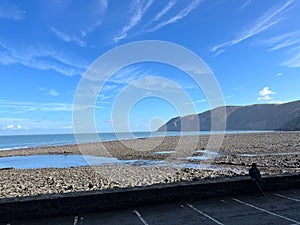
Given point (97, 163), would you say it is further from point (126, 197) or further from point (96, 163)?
point (126, 197)

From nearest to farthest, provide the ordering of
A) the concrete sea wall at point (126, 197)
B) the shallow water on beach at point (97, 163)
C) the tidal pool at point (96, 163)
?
the concrete sea wall at point (126, 197) → the shallow water on beach at point (97, 163) → the tidal pool at point (96, 163)

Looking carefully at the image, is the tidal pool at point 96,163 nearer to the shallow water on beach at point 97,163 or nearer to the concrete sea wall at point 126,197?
the shallow water on beach at point 97,163

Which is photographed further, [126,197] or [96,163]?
[96,163]

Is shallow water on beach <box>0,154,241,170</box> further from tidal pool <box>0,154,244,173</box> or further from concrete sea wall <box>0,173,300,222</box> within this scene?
concrete sea wall <box>0,173,300,222</box>

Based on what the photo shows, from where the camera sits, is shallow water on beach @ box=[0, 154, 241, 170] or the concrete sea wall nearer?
the concrete sea wall

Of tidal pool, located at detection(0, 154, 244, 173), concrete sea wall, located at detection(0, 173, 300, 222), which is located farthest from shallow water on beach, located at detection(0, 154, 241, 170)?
concrete sea wall, located at detection(0, 173, 300, 222)

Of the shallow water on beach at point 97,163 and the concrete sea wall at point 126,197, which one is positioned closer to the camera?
the concrete sea wall at point 126,197

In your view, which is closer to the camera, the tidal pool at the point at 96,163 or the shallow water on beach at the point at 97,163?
the shallow water on beach at the point at 97,163

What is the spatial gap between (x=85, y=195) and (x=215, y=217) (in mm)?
3393

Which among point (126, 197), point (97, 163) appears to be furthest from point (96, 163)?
point (126, 197)

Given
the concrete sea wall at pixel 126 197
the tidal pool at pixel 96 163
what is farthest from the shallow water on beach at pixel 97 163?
the concrete sea wall at pixel 126 197

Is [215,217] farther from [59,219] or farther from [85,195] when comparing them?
[59,219]

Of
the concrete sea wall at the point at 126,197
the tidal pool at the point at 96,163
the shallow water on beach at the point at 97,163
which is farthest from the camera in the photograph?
the tidal pool at the point at 96,163

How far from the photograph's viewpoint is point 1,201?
22.4ft
